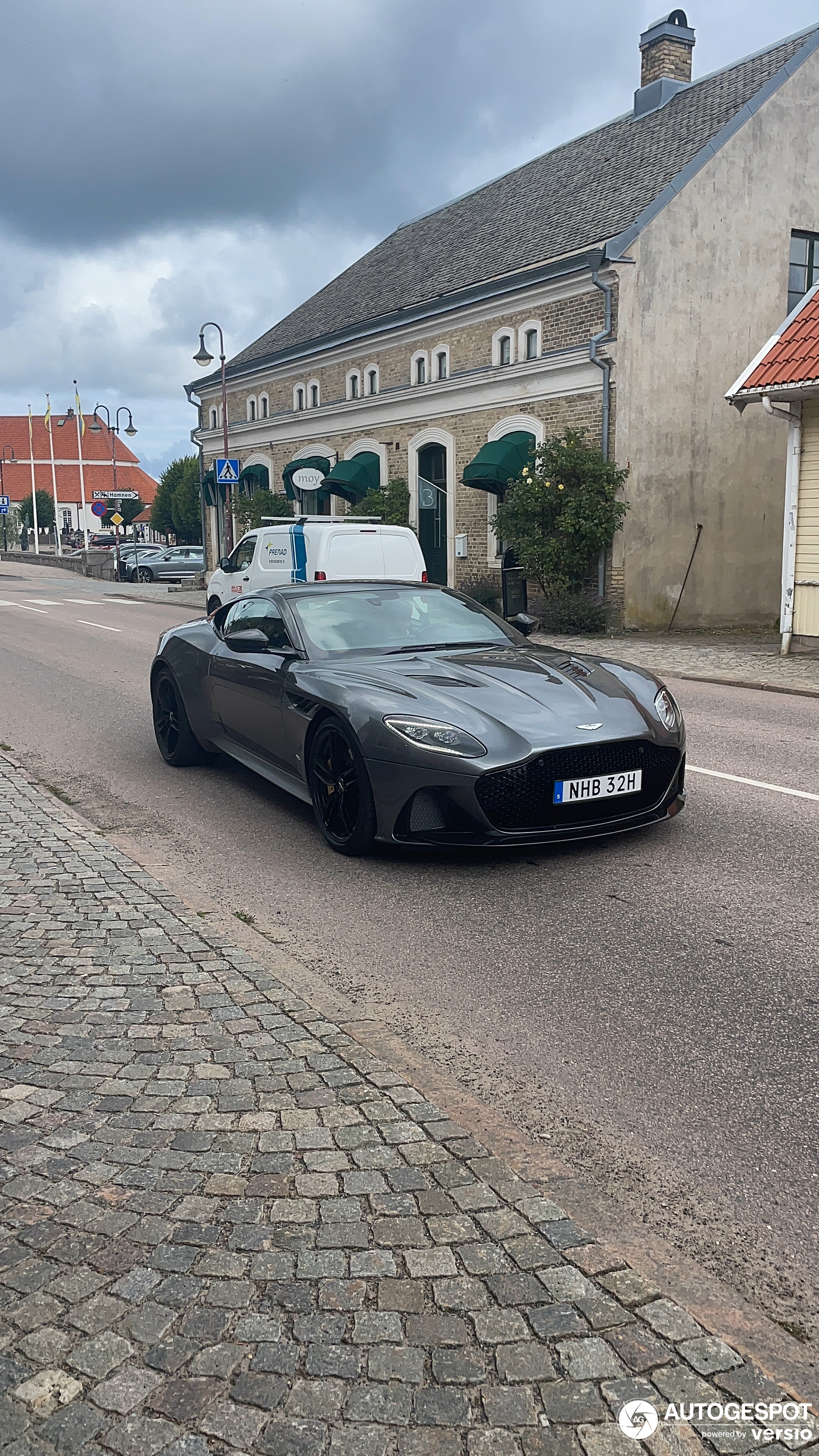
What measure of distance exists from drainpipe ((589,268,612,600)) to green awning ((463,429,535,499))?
1.94 metres

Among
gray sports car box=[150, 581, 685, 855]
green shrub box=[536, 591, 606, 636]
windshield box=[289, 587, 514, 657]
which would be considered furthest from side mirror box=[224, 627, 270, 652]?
green shrub box=[536, 591, 606, 636]

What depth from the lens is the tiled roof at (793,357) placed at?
15.3m

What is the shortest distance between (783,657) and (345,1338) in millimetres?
15178

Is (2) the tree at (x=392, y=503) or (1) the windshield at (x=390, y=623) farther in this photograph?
(2) the tree at (x=392, y=503)

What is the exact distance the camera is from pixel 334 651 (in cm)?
659

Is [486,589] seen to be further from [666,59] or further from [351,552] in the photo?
[666,59]

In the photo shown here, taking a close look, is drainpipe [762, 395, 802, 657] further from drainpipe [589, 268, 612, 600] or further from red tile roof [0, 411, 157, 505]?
red tile roof [0, 411, 157, 505]

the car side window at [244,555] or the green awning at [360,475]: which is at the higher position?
the green awning at [360,475]

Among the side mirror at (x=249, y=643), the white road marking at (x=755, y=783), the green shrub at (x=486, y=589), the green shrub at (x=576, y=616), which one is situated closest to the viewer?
the side mirror at (x=249, y=643)

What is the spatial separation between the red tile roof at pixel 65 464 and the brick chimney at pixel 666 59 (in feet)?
265

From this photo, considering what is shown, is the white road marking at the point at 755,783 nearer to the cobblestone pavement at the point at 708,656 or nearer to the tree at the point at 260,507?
the cobblestone pavement at the point at 708,656

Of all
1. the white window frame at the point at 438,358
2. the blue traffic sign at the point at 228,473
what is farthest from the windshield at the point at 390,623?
the blue traffic sign at the point at 228,473

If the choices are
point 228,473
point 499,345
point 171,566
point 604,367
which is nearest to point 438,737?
point 604,367

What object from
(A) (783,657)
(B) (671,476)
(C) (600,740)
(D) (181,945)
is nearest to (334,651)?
(C) (600,740)
